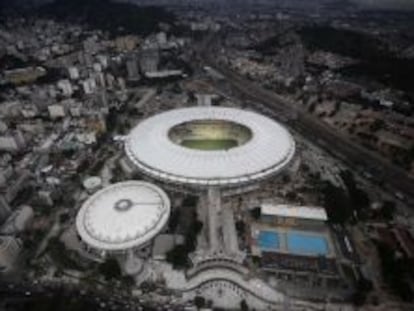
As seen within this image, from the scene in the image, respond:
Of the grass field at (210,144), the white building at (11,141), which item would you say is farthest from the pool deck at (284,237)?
the white building at (11,141)

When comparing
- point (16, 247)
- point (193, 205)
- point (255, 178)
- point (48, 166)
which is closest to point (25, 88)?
point (48, 166)

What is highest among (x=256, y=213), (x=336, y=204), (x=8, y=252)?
(x=336, y=204)

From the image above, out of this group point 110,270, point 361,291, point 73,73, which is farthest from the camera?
point 73,73

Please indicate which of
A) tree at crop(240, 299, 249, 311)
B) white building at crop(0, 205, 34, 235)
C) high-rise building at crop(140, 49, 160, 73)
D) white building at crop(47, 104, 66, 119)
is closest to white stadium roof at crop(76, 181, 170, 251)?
white building at crop(0, 205, 34, 235)

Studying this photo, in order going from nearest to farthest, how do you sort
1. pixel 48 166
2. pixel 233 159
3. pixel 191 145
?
1. pixel 233 159
2. pixel 48 166
3. pixel 191 145

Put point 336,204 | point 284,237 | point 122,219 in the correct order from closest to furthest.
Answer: point 122,219
point 284,237
point 336,204

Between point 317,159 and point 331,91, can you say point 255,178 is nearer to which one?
point 317,159

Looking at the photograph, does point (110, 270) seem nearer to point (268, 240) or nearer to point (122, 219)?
point (122, 219)

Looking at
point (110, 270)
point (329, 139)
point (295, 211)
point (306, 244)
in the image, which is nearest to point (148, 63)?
point (329, 139)
